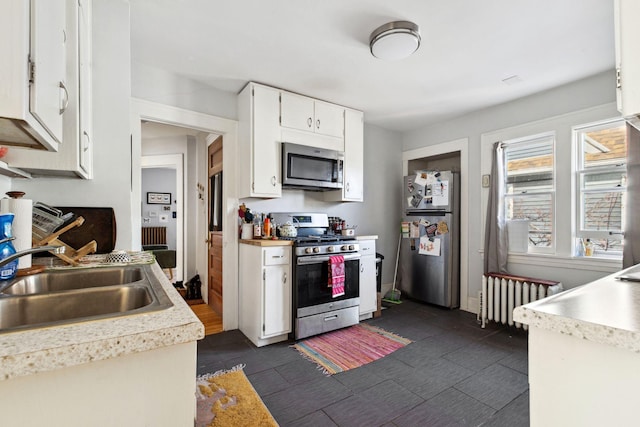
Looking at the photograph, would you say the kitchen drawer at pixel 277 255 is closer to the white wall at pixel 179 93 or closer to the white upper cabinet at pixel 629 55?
the white wall at pixel 179 93

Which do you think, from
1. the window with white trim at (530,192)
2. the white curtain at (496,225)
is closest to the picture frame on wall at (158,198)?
the white curtain at (496,225)

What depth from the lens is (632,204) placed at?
7.85ft

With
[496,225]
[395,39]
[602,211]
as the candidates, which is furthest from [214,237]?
[602,211]

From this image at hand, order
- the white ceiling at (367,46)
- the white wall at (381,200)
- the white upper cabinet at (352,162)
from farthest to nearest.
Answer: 1. the white wall at (381,200)
2. the white upper cabinet at (352,162)
3. the white ceiling at (367,46)

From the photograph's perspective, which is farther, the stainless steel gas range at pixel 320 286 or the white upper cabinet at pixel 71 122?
the stainless steel gas range at pixel 320 286

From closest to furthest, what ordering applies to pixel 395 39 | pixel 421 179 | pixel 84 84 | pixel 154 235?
pixel 84 84 → pixel 395 39 → pixel 421 179 → pixel 154 235

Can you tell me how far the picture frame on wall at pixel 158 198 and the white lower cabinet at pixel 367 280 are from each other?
5.65 meters

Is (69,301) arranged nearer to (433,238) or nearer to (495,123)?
(433,238)

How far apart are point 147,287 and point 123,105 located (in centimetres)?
146

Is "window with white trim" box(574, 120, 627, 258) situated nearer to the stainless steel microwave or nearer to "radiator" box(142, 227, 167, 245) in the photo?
the stainless steel microwave

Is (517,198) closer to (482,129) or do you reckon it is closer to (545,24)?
(482,129)

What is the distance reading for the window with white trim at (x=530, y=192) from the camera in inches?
121

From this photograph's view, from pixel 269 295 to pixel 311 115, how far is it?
1928mm

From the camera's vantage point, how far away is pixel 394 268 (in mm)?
4344
